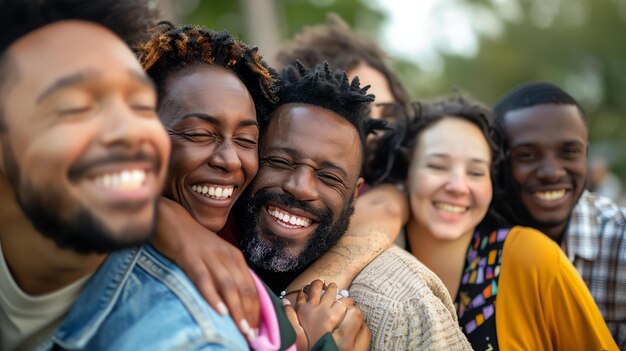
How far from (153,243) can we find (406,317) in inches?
45.9

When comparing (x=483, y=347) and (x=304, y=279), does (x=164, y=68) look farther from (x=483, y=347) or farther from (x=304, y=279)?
(x=483, y=347)

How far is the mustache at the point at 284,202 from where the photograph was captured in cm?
300

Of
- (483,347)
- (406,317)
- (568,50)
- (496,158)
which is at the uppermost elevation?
(568,50)

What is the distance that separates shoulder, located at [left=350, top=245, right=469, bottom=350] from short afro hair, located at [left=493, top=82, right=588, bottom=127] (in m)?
1.51

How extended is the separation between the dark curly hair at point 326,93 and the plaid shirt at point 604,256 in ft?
5.68

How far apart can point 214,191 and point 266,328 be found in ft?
2.55

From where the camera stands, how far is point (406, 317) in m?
2.74

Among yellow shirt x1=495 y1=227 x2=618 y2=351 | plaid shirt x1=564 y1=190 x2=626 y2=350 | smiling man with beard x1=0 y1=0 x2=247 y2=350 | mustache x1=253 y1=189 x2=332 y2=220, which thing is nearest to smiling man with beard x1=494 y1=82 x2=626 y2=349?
plaid shirt x1=564 y1=190 x2=626 y2=350

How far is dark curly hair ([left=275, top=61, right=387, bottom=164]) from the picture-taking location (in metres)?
3.16

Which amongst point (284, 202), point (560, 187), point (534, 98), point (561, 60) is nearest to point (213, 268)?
point (284, 202)

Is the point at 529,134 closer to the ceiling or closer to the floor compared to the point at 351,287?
closer to the ceiling

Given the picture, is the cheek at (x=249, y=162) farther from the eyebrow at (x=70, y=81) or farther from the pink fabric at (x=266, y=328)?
the eyebrow at (x=70, y=81)

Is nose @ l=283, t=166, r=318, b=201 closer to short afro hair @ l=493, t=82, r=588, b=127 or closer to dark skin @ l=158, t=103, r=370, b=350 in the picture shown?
dark skin @ l=158, t=103, r=370, b=350

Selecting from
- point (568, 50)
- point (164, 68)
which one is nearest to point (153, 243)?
point (164, 68)
